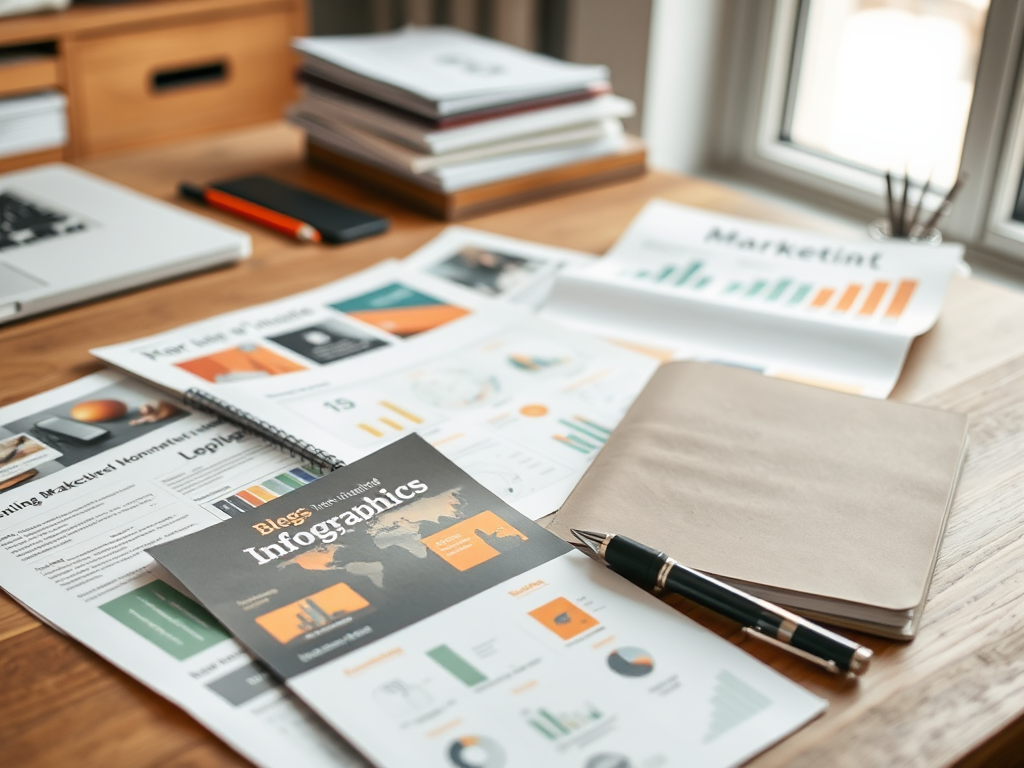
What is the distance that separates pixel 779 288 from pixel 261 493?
55 centimetres

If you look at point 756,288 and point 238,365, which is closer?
point 238,365

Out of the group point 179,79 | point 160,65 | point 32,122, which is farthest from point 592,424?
point 179,79

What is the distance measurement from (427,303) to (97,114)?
137 centimetres

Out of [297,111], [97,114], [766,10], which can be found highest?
[766,10]

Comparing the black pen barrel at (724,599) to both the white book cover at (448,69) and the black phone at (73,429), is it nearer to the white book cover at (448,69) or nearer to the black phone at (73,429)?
the black phone at (73,429)

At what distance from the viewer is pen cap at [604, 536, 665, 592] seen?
2.13ft

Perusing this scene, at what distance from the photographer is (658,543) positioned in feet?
2.23

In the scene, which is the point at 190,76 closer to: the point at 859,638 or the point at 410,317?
the point at 410,317

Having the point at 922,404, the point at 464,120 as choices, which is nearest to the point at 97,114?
the point at 464,120

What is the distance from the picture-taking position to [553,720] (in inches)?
21.8

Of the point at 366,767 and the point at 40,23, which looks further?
the point at 40,23

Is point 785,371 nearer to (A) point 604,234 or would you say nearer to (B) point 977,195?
(A) point 604,234

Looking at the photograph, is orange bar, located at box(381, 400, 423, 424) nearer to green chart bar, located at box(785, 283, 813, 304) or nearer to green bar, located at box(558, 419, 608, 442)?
green bar, located at box(558, 419, 608, 442)

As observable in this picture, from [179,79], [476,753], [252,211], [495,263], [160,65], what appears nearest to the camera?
[476,753]
